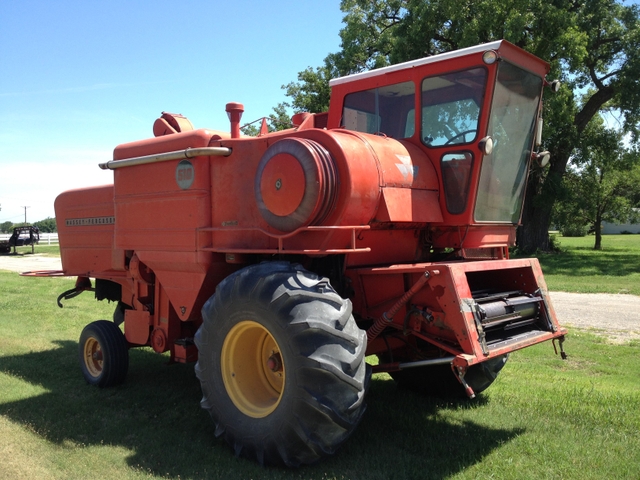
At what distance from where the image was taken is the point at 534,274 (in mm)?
4977

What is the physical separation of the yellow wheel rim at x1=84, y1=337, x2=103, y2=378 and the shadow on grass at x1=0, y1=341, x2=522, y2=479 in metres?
0.19

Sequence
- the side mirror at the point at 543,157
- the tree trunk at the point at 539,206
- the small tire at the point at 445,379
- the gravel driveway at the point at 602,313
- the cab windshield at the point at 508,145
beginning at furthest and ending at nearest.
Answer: the tree trunk at the point at 539,206 → the gravel driveway at the point at 602,313 → the side mirror at the point at 543,157 → the small tire at the point at 445,379 → the cab windshield at the point at 508,145

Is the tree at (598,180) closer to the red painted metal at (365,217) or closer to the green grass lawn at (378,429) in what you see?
the green grass lawn at (378,429)

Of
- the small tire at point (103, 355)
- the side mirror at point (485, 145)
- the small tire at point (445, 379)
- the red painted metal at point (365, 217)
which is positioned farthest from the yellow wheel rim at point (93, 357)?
the side mirror at point (485, 145)

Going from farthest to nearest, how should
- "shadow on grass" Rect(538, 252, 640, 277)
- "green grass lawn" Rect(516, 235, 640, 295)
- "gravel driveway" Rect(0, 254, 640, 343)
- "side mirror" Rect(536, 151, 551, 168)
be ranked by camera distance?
"shadow on grass" Rect(538, 252, 640, 277) < "green grass lawn" Rect(516, 235, 640, 295) < "gravel driveway" Rect(0, 254, 640, 343) < "side mirror" Rect(536, 151, 551, 168)

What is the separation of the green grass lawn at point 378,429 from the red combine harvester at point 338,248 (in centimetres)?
33

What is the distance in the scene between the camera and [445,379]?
562 centimetres

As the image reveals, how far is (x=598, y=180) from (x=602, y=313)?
20925mm

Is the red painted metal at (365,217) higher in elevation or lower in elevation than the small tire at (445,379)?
higher

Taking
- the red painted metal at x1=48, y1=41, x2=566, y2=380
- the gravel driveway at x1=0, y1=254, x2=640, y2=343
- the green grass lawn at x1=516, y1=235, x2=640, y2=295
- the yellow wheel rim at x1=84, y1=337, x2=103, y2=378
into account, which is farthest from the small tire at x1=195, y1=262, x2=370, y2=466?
the green grass lawn at x1=516, y1=235, x2=640, y2=295

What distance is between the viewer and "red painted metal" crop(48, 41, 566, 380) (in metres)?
4.25

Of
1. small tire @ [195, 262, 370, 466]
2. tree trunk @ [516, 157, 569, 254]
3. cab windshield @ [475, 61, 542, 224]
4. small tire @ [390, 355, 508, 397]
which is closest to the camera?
small tire @ [195, 262, 370, 466]

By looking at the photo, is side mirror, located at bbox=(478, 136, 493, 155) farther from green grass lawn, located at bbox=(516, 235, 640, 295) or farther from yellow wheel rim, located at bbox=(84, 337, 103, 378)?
green grass lawn, located at bbox=(516, 235, 640, 295)

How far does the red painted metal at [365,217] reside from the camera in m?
4.25
